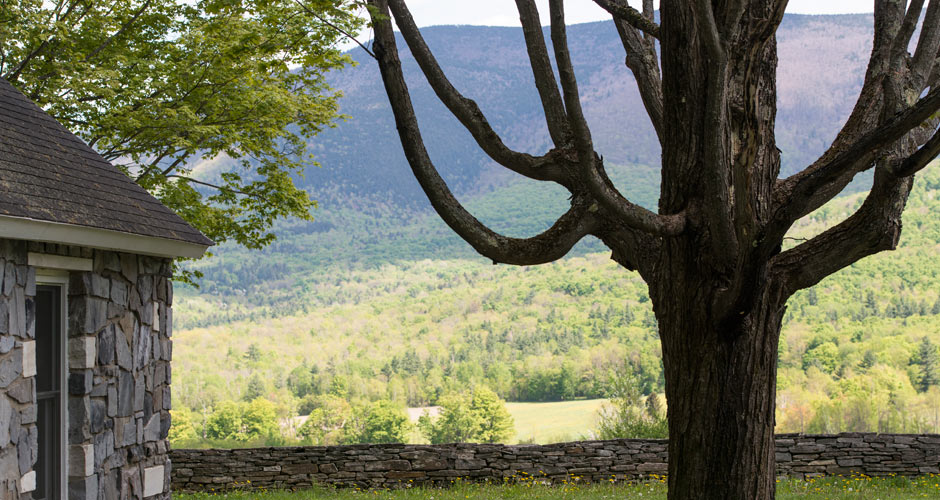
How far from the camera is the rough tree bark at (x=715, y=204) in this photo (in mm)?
4336

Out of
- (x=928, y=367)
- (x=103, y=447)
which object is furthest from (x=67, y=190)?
(x=928, y=367)

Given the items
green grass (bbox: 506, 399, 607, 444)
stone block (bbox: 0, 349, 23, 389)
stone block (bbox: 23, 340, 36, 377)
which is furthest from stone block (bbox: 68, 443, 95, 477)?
green grass (bbox: 506, 399, 607, 444)

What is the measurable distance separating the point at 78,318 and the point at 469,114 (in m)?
3.16

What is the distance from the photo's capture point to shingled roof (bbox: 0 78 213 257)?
16.6ft

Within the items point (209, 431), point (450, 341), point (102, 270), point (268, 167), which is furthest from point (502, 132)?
point (102, 270)

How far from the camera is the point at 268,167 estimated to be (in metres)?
13.6

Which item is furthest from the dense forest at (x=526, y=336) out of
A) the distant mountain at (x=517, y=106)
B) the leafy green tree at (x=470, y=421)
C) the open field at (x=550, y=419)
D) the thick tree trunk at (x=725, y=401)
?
the thick tree trunk at (x=725, y=401)

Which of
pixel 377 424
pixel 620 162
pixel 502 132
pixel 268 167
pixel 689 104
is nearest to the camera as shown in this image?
pixel 689 104

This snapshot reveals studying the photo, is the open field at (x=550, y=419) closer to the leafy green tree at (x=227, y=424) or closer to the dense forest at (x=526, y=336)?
the dense forest at (x=526, y=336)

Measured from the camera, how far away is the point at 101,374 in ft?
19.1

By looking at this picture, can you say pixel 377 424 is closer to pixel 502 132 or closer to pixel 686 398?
pixel 686 398

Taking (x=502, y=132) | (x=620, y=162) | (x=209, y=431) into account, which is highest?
(x=502, y=132)

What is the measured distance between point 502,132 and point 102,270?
366 ft

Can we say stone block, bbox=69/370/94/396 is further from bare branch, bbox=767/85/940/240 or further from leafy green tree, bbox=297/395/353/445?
leafy green tree, bbox=297/395/353/445
